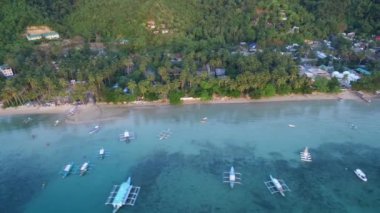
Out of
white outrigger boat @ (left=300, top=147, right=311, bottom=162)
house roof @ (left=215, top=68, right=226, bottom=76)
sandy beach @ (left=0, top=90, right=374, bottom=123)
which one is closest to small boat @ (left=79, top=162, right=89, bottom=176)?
sandy beach @ (left=0, top=90, right=374, bottom=123)

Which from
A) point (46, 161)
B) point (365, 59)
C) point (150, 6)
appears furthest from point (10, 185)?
point (365, 59)

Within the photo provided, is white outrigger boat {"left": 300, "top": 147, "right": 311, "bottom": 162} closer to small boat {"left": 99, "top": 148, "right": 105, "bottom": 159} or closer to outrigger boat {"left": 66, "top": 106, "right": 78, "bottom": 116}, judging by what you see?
small boat {"left": 99, "top": 148, "right": 105, "bottom": 159}

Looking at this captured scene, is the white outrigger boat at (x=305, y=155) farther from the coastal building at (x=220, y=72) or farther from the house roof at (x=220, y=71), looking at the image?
the house roof at (x=220, y=71)

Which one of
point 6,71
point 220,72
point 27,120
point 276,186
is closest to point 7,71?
point 6,71

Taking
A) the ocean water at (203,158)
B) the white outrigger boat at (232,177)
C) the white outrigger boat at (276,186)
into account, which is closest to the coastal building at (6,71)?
the ocean water at (203,158)

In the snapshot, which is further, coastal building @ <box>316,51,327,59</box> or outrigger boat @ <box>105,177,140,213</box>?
coastal building @ <box>316,51,327,59</box>

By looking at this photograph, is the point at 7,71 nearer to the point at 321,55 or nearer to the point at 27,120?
the point at 27,120
